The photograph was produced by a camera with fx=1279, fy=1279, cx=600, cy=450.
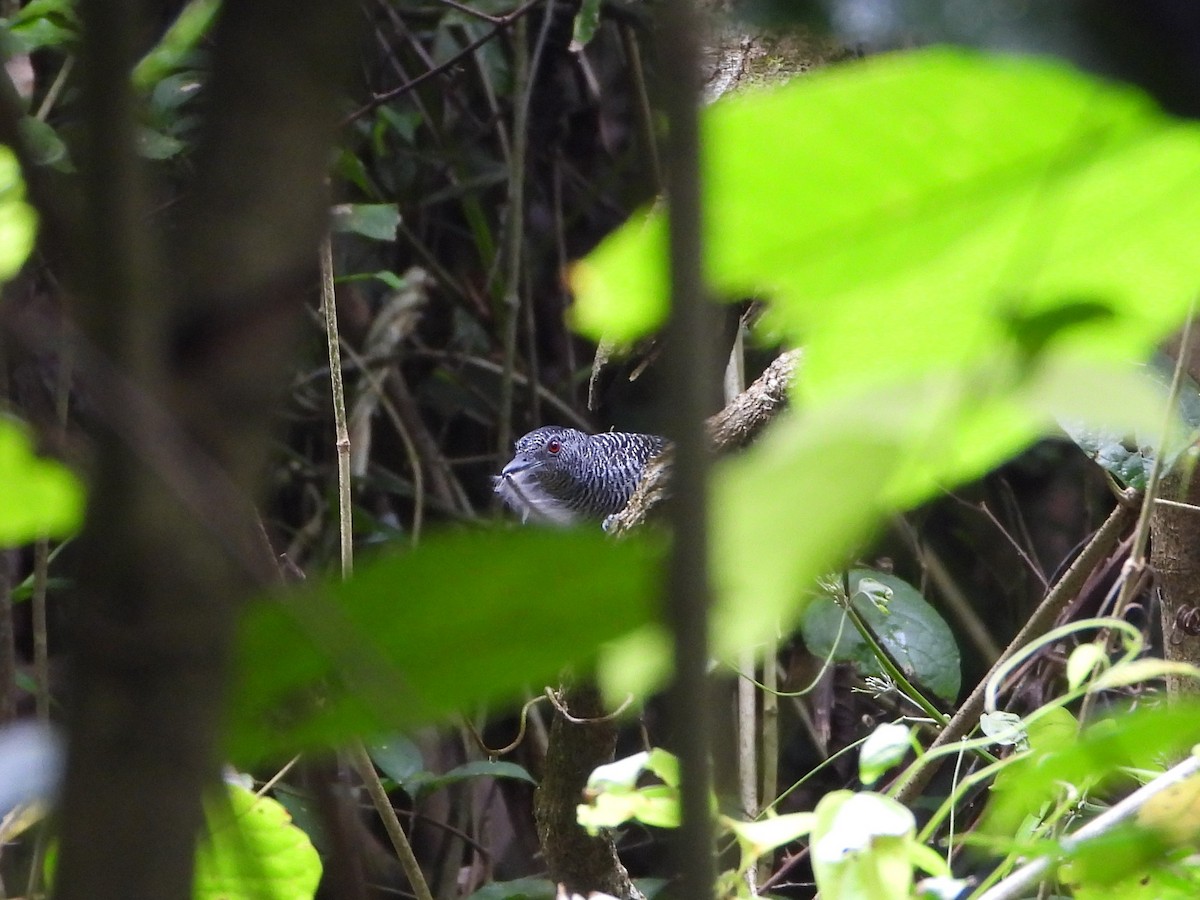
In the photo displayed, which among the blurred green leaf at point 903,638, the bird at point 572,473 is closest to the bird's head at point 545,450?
the bird at point 572,473

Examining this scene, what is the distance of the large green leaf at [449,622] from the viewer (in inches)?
6.0

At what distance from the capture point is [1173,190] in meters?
0.19

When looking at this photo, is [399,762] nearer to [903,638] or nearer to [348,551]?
[903,638]

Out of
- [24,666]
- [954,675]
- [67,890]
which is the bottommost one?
[954,675]

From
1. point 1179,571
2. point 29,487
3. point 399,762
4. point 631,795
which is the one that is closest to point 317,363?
point 399,762

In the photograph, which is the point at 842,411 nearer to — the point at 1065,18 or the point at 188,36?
the point at 1065,18

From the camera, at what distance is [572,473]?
80.0 inches

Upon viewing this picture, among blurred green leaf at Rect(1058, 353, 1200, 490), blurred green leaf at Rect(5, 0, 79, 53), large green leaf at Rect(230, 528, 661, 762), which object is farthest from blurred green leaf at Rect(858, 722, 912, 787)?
blurred green leaf at Rect(5, 0, 79, 53)

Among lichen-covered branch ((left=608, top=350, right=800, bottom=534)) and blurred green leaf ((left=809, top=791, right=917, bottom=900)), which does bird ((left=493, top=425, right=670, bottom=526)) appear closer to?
lichen-covered branch ((left=608, top=350, right=800, bottom=534))

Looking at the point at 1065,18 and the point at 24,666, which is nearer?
the point at 1065,18

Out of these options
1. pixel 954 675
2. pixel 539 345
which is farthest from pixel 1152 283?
pixel 539 345

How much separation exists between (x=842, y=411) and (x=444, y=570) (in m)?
0.05

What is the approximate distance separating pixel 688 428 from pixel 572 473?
74.4 inches

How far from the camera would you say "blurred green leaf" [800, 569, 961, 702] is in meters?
1.16
